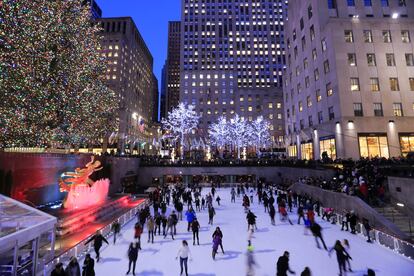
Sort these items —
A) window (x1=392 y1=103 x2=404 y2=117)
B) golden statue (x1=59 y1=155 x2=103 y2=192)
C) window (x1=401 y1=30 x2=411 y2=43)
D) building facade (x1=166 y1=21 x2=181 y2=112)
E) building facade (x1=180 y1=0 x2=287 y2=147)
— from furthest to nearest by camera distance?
building facade (x1=166 y1=21 x2=181 y2=112), building facade (x1=180 y1=0 x2=287 y2=147), window (x1=401 y1=30 x2=411 y2=43), window (x1=392 y1=103 x2=404 y2=117), golden statue (x1=59 y1=155 x2=103 y2=192)

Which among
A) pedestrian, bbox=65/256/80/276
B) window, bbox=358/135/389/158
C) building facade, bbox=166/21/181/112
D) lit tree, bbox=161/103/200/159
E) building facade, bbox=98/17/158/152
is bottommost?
pedestrian, bbox=65/256/80/276

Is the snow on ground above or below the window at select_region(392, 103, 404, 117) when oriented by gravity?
below

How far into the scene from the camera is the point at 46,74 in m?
19.2

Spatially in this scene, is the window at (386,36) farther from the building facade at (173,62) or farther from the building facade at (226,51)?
the building facade at (173,62)

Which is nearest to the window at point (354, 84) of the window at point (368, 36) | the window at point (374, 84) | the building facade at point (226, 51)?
the window at point (374, 84)

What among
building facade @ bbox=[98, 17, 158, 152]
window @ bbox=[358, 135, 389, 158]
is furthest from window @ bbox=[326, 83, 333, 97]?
building facade @ bbox=[98, 17, 158, 152]

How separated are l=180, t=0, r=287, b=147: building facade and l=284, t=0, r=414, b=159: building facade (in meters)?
49.7

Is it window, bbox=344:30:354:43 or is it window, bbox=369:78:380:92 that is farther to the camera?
window, bbox=344:30:354:43

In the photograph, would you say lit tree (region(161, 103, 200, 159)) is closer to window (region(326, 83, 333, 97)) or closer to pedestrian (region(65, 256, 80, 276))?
window (region(326, 83, 333, 97))

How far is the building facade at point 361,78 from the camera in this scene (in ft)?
98.6

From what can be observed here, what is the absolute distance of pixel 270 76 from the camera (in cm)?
9681

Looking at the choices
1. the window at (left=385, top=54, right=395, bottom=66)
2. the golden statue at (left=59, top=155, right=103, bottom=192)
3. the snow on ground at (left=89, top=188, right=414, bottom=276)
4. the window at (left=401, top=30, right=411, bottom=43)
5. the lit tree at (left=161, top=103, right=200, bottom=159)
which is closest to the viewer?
the snow on ground at (left=89, top=188, right=414, bottom=276)

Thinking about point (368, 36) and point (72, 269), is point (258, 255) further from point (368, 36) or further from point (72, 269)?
point (368, 36)

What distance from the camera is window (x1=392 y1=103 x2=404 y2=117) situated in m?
30.5
